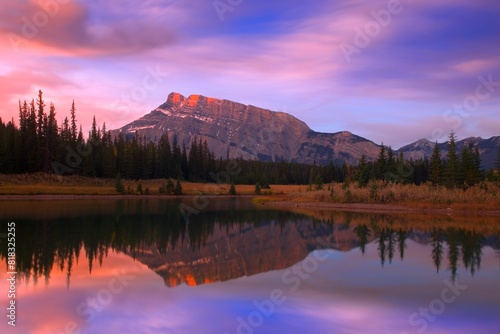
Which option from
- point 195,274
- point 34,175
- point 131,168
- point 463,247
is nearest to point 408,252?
point 463,247

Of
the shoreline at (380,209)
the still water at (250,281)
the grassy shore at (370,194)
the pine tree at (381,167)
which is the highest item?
the pine tree at (381,167)

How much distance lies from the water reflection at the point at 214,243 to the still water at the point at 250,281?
0.07 m

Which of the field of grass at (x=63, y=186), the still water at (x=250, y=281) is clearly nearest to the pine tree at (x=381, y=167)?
the field of grass at (x=63, y=186)

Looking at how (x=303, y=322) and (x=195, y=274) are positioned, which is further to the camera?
(x=195, y=274)

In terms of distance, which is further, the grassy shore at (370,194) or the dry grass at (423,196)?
the grassy shore at (370,194)

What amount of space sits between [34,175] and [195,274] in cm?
7075

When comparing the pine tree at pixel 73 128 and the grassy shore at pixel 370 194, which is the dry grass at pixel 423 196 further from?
the pine tree at pixel 73 128

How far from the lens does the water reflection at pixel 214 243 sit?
18000mm

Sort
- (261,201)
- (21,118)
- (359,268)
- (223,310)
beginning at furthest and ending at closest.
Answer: (21,118) → (261,201) → (359,268) → (223,310)

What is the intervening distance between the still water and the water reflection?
0.22 ft

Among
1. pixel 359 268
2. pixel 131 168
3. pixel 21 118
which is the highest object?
pixel 21 118

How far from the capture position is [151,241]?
24875mm

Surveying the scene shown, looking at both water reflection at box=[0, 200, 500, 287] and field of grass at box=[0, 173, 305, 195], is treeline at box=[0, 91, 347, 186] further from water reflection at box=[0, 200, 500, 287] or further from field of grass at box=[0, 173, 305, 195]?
water reflection at box=[0, 200, 500, 287]

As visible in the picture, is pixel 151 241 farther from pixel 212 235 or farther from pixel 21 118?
pixel 21 118
